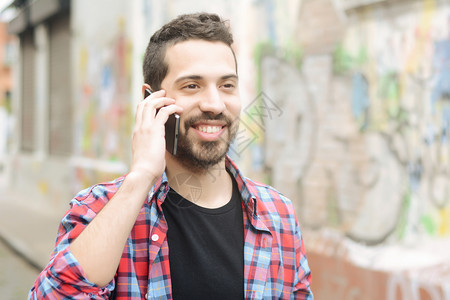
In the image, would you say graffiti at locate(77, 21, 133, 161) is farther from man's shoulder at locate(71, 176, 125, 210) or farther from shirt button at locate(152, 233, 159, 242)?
shirt button at locate(152, 233, 159, 242)

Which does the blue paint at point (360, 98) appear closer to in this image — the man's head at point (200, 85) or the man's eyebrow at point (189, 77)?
the man's head at point (200, 85)

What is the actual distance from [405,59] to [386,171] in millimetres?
885

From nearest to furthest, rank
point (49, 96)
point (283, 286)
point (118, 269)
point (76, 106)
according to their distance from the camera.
A: point (118, 269), point (283, 286), point (76, 106), point (49, 96)

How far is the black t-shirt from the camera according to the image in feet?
5.26

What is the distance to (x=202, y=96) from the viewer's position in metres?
1.71

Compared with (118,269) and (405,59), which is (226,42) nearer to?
(118,269)

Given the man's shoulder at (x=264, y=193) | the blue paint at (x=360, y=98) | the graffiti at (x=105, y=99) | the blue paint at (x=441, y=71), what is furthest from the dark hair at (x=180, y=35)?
the graffiti at (x=105, y=99)

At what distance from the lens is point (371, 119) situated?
414 cm

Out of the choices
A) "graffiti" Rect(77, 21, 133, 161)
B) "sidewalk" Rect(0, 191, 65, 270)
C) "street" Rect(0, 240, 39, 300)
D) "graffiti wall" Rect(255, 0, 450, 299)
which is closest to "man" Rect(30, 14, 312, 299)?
"graffiti wall" Rect(255, 0, 450, 299)

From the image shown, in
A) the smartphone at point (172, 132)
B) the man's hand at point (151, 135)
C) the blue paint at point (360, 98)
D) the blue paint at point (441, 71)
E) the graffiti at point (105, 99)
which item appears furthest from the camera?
the graffiti at point (105, 99)

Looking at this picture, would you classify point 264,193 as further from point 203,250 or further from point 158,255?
point 158,255

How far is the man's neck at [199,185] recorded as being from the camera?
1775mm

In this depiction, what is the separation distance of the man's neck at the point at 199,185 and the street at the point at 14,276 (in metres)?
4.73

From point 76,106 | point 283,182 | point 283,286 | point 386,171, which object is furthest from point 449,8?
point 76,106
